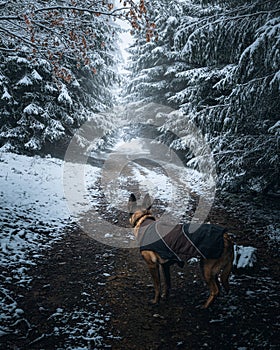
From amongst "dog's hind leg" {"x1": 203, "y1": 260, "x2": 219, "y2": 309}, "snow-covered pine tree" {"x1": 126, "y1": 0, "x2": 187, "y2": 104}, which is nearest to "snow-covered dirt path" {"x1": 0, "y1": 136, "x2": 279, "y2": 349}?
"dog's hind leg" {"x1": 203, "y1": 260, "x2": 219, "y2": 309}

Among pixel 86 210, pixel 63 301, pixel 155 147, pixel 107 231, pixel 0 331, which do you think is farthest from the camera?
pixel 155 147

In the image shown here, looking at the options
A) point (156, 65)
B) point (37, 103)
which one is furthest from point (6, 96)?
point (156, 65)

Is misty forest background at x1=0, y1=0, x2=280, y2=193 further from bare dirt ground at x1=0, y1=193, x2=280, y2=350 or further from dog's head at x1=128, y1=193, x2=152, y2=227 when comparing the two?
dog's head at x1=128, y1=193, x2=152, y2=227

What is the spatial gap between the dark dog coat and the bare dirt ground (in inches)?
39.9

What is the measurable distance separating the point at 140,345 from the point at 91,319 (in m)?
0.91

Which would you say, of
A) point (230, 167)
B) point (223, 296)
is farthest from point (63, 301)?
point (230, 167)

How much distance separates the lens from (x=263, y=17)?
21.5ft

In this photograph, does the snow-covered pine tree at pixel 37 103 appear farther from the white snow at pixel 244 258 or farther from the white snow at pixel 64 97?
the white snow at pixel 244 258

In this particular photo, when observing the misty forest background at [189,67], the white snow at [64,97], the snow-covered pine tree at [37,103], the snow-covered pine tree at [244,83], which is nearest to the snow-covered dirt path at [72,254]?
the snow-covered pine tree at [244,83]

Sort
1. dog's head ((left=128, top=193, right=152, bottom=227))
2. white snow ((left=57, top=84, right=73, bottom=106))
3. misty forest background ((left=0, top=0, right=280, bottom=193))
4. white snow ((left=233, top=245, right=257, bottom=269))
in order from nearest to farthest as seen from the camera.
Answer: dog's head ((left=128, top=193, right=152, bottom=227))
white snow ((left=233, top=245, right=257, bottom=269))
misty forest background ((left=0, top=0, right=280, bottom=193))
white snow ((left=57, top=84, right=73, bottom=106))

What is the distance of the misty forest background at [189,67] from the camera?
6.10 metres

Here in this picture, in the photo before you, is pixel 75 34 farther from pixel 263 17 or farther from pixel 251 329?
pixel 251 329

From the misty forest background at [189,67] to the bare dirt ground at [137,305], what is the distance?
146 inches

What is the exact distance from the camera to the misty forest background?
6.10 meters
